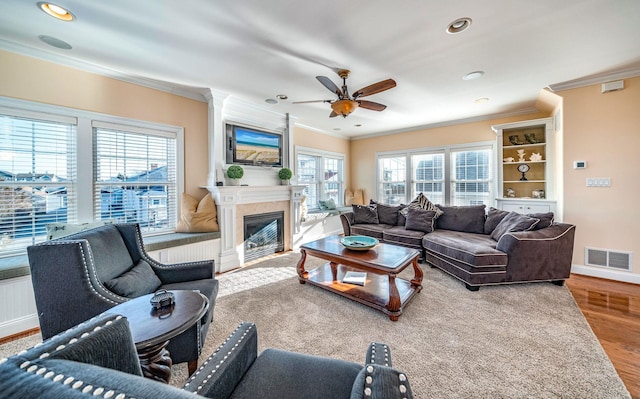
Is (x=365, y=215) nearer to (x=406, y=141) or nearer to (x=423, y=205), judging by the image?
(x=423, y=205)

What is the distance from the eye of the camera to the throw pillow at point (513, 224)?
310 cm

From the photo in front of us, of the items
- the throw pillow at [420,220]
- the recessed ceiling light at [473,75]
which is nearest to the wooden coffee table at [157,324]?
the throw pillow at [420,220]

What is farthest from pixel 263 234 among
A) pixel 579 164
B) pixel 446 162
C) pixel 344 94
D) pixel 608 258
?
pixel 608 258

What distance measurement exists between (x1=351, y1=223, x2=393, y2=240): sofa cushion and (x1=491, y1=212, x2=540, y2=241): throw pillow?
166 centimetres

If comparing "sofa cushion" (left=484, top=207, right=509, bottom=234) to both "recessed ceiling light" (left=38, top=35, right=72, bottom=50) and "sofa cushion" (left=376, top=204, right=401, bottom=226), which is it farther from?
"recessed ceiling light" (left=38, top=35, right=72, bottom=50)

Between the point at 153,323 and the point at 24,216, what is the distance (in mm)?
2472

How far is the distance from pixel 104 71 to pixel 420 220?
488 centimetres

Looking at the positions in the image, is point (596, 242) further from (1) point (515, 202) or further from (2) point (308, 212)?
(2) point (308, 212)

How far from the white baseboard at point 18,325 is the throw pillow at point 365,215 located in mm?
4375

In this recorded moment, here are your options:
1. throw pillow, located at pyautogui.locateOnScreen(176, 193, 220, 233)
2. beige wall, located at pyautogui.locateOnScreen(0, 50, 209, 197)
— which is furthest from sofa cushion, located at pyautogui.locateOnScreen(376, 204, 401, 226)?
beige wall, located at pyautogui.locateOnScreen(0, 50, 209, 197)

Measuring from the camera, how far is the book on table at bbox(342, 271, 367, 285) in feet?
9.36

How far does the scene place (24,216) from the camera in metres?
2.46

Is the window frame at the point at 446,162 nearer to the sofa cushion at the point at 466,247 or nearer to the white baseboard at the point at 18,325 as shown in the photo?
the sofa cushion at the point at 466,247

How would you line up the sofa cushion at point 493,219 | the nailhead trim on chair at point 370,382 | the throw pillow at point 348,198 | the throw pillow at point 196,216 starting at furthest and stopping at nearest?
the throw pillow at point 348,198
the sofa cushion at point 493,219
the throw pillow at point 196,216
the nailhead trim on chair at point 370,382
